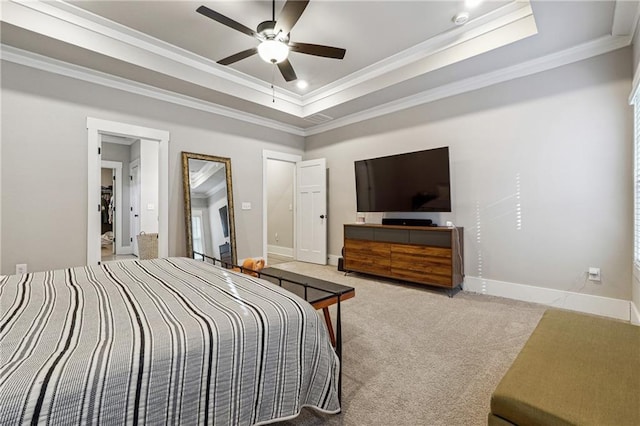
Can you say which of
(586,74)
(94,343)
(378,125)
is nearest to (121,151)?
(378,125)

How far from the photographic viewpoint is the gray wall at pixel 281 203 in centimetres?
652

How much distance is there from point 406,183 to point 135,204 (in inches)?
226

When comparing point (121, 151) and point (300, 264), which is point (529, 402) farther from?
point (121, 151)

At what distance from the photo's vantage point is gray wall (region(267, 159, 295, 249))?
6516 millimetres

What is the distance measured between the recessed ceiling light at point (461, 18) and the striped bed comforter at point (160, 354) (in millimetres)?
3229

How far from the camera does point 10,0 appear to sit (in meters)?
2.65

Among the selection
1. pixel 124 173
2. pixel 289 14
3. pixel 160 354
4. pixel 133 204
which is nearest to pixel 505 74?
pixel 289 14

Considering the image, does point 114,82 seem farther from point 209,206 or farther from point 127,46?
point 209,206

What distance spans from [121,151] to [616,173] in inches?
327

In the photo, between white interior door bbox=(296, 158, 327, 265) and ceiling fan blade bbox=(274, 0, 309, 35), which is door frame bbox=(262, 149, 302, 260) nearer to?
white interior door bbox=(296, 158, 327, 265)

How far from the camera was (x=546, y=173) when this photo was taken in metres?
3.29

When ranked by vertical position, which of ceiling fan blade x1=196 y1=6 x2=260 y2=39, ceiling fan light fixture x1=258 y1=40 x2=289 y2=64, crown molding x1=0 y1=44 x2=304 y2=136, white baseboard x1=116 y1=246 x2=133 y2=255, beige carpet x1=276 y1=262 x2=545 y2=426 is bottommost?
beige carpet x1=276 y1=262 x2=545 y2=426

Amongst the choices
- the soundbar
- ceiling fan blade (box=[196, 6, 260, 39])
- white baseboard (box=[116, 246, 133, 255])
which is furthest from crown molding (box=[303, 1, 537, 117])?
white baseboard (box=[116, 246, 133, 255])

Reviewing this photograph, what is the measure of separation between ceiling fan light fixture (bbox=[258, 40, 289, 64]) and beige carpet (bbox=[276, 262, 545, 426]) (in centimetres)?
244
